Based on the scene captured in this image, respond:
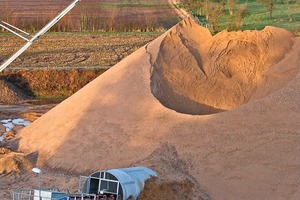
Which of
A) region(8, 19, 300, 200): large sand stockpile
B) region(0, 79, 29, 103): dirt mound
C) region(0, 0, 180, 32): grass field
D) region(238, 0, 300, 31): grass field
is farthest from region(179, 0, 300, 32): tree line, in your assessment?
region(8, 19, 300, 200): large sand stockpile

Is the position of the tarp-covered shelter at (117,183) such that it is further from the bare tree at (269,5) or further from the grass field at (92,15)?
the bare tree at (269,5)

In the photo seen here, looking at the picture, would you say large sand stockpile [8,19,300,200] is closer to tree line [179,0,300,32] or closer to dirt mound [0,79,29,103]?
dirt mound [0,79,29,103]

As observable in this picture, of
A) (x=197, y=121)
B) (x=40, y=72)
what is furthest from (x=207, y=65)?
(x=40, y=72)

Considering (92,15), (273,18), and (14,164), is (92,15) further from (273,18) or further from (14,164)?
(14,164)

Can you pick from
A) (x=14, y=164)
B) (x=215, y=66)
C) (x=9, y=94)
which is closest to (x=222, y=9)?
(x=9, y=94)

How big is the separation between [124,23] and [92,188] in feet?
123

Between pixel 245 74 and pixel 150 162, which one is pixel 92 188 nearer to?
pixel 150 162

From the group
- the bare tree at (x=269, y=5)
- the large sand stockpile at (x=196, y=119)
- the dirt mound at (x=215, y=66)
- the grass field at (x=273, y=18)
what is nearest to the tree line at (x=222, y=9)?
the bare tree at (x=269, y=5)

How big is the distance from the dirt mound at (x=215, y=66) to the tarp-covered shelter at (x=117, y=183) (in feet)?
22.5

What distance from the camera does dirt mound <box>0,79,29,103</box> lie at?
3894cm

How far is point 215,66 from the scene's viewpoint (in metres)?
30.1

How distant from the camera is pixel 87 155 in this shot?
82.0 feet

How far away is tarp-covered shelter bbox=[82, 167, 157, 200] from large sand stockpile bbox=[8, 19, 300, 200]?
Answer: 150 centimetres

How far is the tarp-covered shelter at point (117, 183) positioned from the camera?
20062 millimetres
